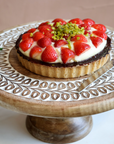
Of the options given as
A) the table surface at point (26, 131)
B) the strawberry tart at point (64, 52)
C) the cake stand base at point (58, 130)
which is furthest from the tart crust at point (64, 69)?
the table surface at point (26, 131)

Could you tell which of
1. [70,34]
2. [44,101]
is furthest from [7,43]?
[44,101]

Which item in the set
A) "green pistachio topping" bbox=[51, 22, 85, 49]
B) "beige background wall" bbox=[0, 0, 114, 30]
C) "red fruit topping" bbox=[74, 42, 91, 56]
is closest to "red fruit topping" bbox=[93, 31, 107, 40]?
"green pistachio topping" bbox=[51, 22, 85, 49]

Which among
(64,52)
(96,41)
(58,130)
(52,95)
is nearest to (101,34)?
(96,41)

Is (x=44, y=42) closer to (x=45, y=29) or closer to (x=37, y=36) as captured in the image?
(x=37, y=36)

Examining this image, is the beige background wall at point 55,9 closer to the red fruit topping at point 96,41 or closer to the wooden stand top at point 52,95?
the red fruit topping at point 96,41

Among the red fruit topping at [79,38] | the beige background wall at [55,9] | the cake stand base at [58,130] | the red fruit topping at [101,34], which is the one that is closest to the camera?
the red fruit topping at [79,38]
